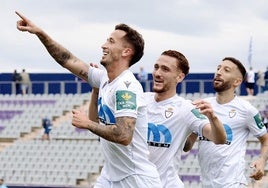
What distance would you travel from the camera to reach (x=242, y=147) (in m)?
10.4

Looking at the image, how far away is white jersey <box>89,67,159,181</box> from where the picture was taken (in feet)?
24.6

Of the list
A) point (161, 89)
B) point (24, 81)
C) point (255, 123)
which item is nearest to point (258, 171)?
point (255, 123)

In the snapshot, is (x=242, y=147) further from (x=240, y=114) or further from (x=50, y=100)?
(x=50, y=100)

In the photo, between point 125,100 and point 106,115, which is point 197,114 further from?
point 125,100

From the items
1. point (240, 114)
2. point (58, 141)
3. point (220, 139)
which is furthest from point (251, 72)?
point (220, 139)

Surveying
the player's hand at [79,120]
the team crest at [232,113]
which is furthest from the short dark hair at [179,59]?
the player's hand at [79,120]

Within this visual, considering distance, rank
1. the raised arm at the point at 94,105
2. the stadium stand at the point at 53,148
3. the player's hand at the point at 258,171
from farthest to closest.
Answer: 1. the stadium stand at the point at 53,148
2. the player's hand at the point at 258,171
3. the raised arm at the point at 94,105

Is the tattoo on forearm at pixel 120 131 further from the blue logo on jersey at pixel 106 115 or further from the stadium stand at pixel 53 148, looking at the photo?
the stadium stand at pixel 53 148

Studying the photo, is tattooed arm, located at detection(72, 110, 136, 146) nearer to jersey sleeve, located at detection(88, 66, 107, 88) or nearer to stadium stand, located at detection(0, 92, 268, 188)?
jersey sleeve, located at detection(88, 66, 107, 88)

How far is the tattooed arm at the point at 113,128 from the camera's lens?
7.10 meters

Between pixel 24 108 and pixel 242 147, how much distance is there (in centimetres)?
2701

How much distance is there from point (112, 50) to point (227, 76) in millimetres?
2908

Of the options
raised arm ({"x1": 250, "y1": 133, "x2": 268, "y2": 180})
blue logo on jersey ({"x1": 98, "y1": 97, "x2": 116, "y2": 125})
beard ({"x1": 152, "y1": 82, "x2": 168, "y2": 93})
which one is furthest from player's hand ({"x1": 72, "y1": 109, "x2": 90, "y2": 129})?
raised arm ({"x1": 250, "y1": 133, "x2": 268, "y2": 180})

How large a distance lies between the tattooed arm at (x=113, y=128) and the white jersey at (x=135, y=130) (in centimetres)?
10
